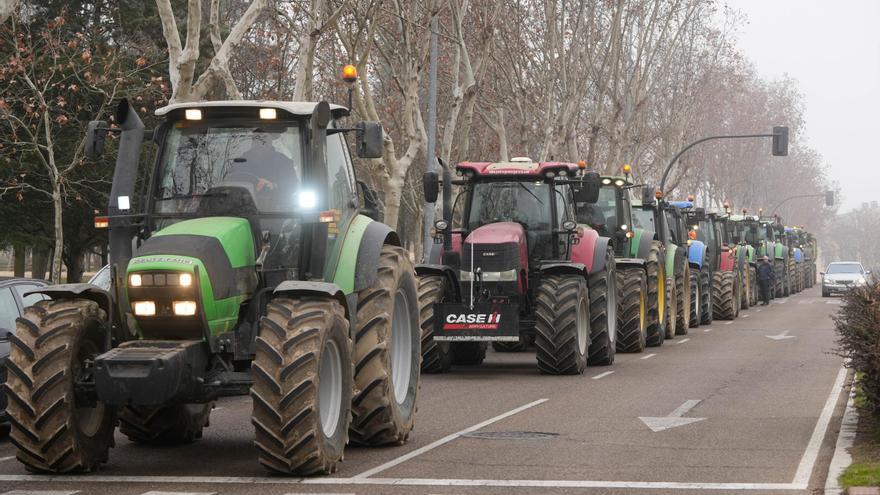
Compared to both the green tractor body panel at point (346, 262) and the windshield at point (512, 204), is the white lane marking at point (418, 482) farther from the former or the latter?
the windshield at point (512, 204)

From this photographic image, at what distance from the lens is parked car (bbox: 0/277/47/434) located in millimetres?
12688

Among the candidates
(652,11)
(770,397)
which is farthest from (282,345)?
(652,11)

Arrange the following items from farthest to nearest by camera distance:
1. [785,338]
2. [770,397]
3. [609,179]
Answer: [785,338]
[609,179]
[770,397]

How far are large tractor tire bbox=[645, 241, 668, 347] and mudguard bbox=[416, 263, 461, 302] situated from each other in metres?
6.85

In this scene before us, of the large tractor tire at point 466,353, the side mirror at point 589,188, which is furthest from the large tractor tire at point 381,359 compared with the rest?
the large tractor tire at point 466,353

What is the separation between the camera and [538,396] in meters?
16.8

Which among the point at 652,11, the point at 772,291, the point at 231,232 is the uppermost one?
the point at 652,11

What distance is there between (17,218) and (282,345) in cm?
3158

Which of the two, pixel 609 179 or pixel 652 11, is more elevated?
pixel 652 11

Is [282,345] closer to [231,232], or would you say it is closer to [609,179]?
[231,232]

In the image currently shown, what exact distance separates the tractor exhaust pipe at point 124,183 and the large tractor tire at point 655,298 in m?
16.3

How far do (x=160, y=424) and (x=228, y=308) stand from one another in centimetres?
209

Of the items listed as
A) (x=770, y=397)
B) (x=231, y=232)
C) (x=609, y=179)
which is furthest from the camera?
(x=609, y=179)

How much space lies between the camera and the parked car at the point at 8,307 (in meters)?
12.7
